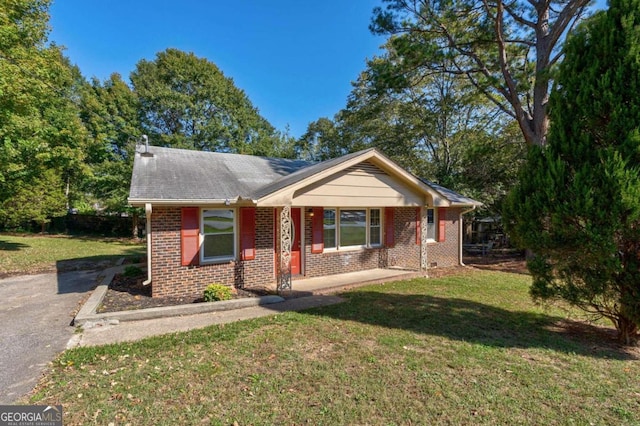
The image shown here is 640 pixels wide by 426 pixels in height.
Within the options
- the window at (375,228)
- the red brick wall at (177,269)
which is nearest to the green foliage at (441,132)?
the window at (375,228)

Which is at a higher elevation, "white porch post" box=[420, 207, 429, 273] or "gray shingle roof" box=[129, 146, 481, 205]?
"gray shingle roof" box=[129, 146, 481, 205]

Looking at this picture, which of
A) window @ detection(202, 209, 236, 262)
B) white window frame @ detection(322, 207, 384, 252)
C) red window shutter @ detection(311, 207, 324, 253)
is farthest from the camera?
white window frame @ detection(322, 207, 384, 252)

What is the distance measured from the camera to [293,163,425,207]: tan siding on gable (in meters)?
8.24

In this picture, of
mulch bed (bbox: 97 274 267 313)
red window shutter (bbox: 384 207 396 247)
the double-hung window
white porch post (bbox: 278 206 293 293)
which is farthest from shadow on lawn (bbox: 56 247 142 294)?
red window shutter (bbox: 384 207 396 247)

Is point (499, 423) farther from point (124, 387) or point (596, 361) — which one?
point (124, 387)

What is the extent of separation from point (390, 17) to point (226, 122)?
53.9 ft

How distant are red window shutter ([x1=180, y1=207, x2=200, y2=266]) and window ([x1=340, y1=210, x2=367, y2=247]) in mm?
4761

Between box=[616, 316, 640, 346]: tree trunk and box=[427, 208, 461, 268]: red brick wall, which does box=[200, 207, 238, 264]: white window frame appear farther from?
box=[616, 316, 640, 346]: tree trunk

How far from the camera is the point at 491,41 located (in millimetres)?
11750

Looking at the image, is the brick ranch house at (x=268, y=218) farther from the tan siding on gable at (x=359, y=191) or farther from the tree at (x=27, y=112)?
the tree at (x=27, y=112)

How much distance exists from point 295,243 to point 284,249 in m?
1.69

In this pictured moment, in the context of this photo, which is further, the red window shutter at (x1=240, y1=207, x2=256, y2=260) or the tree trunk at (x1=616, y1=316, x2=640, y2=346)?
the red window shutter at (x1=240, y1=207, x2=256, y2=260)

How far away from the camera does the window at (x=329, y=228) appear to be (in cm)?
1010

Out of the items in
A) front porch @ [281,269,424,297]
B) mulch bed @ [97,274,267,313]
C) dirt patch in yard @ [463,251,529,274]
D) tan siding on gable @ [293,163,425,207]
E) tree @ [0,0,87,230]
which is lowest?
dirt patch in yard @ [463,251,529,274]
